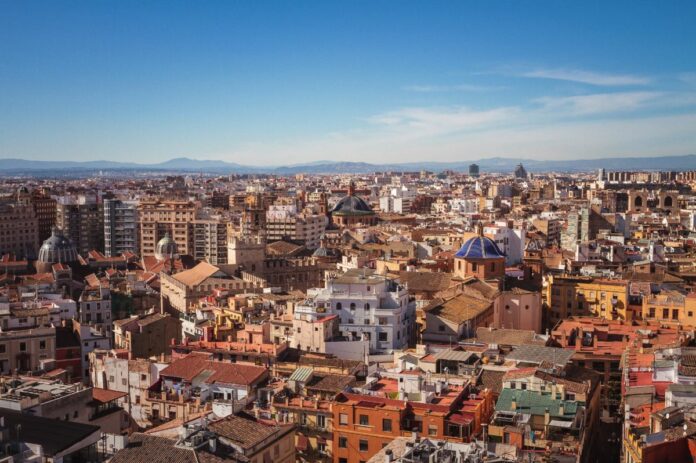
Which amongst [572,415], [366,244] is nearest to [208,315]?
[572,415]

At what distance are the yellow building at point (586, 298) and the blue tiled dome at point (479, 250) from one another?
4565 mm

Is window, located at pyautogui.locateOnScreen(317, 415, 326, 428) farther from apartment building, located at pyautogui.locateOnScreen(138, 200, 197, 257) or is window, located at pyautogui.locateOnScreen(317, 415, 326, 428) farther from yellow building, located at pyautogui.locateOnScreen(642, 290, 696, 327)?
apartment building, located at pyautogui.locateOnScreen(138, 200, 197, 257)

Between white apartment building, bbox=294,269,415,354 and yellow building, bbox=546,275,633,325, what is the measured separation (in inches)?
567

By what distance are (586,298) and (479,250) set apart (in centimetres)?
841

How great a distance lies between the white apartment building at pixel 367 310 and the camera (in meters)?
46.2

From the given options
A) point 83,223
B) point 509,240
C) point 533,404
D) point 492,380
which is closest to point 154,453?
point 533,404

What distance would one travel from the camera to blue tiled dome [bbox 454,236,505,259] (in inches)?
2392

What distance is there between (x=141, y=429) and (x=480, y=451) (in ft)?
56.2

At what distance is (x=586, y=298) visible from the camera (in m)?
56.4

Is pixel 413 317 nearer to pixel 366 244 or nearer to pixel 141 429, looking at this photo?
pixel 141 429

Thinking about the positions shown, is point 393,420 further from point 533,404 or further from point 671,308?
point 671,308

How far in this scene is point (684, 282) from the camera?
61188 mm

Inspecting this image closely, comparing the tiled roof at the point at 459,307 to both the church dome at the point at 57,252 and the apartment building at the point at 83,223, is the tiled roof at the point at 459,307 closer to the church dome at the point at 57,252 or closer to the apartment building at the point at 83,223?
the church dome at the point at 57,252

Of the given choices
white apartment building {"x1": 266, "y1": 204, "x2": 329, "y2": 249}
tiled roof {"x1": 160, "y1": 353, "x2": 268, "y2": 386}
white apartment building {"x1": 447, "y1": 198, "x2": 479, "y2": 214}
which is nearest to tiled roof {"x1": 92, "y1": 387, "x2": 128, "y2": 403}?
tiled roof {"x1": 160, "y1": 353, "x2": 268, "y2": 386}
